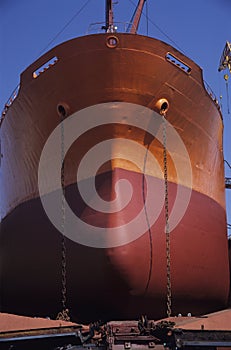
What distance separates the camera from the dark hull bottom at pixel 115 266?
25.3ft

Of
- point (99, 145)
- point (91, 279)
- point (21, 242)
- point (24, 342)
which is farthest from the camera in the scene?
point (21, 242)

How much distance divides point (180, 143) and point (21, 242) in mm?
3514

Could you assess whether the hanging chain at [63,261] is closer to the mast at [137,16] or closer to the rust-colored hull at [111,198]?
the rust-colored hull at [111,198]

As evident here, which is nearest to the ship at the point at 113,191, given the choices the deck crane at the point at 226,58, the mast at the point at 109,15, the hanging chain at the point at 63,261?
the hanging chain at the point at 63,261

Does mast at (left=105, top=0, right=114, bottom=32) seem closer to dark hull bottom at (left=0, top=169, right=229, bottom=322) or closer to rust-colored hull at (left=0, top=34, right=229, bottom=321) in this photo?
rust-colored hull at (left=0, top=34, right=229, bottom=321)

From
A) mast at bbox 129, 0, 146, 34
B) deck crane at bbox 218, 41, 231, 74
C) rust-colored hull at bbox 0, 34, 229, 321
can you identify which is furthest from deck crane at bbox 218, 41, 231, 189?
rust-colored hull at bbox 0, 34, 229, 321

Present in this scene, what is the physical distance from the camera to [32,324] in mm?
6289

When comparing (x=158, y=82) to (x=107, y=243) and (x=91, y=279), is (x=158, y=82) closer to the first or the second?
(x=107, y=243)

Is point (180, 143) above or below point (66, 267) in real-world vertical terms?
above

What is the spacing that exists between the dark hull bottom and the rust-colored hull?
0.7 inches

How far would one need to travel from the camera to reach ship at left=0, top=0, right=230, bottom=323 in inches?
312

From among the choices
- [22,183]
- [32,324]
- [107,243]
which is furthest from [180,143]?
[32,324]

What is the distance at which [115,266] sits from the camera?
24.9 ft

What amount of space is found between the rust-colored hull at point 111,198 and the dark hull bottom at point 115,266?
2cm
